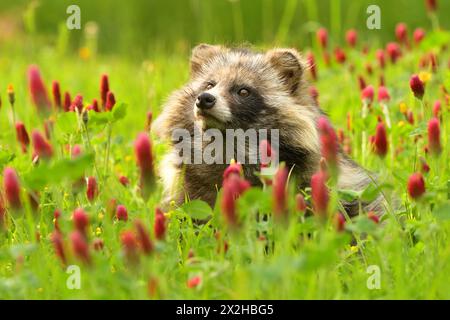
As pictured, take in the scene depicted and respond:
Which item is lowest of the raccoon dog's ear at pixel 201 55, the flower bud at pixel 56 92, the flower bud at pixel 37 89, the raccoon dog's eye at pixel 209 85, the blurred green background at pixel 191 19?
the flower bud at pixel 37 89

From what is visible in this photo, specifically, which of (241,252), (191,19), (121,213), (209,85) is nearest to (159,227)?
(241,252)

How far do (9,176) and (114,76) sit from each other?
6535 millimetres

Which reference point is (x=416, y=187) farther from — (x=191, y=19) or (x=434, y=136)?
(x=191, y=19)

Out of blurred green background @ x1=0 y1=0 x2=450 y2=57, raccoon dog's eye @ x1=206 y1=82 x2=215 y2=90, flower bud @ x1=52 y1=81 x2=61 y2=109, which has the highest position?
blurred green background @ x1=0 y1=0 x2=450 y2=57

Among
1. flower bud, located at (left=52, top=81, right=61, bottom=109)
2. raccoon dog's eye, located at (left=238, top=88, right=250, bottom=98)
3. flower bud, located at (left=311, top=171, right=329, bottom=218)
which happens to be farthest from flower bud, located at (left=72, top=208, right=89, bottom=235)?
raccoon dog's eye, located at (left=238, top=88, right=250, bottom=98)

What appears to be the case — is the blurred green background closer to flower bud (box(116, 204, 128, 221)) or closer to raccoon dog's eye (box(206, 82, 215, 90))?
raccoon dog's eye (box(206, 82, 215, 90))

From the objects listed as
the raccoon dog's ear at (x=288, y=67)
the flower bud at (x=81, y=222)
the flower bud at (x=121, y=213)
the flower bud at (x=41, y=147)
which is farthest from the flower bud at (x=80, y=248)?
the raccoon dog's ear at (x=288, y=67)

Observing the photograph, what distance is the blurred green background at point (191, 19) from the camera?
12062mm

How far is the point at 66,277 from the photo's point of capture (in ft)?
12.5

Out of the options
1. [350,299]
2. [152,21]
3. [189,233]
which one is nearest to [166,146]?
[189,233]

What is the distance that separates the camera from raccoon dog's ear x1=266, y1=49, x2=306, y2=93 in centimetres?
569

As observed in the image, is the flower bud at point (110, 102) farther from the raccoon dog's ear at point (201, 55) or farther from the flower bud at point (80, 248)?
the flower bud at point (80, 248)

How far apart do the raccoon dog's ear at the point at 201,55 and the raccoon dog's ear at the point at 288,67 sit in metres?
0.37

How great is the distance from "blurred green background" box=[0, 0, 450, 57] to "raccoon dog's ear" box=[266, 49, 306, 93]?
18.8 feet
